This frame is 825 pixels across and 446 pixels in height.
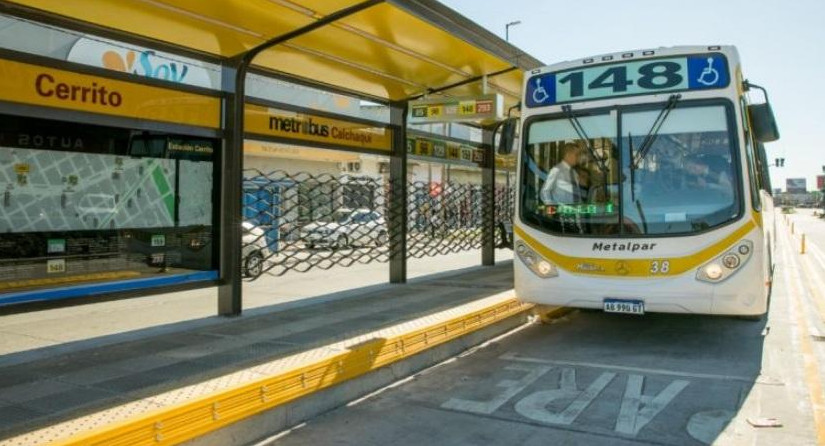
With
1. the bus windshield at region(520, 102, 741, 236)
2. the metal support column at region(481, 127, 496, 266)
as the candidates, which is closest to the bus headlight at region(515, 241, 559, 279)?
the bus windshield at region(520, 102, 741, 236)

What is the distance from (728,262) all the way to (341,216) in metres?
7.65

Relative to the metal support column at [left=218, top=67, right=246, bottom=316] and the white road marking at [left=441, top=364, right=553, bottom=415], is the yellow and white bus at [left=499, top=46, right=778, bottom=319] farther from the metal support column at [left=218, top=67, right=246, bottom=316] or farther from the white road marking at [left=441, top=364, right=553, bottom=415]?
the metal support column at [left=218, top=67, right=246, bottom=316]

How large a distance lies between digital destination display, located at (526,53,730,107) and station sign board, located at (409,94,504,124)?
184 centimetres

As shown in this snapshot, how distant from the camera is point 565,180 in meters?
7.27

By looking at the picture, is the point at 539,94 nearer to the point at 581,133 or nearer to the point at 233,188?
the point at 581,133

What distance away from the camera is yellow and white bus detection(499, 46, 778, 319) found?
→ 21.2 feet

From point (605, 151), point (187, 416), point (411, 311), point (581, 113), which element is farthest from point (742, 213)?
point (187, 416)

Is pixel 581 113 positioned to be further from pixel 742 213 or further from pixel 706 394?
pixel 706 394

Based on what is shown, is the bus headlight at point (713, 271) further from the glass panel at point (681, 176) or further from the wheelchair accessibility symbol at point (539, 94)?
the wheelchair accessibility symbol at point (539, 94)

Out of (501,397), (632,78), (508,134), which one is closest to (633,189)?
(632,78)

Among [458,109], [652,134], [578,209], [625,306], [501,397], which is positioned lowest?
[501,397]

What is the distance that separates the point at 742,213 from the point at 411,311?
12.6 feet

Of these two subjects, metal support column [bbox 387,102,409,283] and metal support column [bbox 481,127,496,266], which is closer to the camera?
metal support column [bbox 387,102,409,283]

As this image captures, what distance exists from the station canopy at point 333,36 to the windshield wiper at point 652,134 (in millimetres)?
2520
